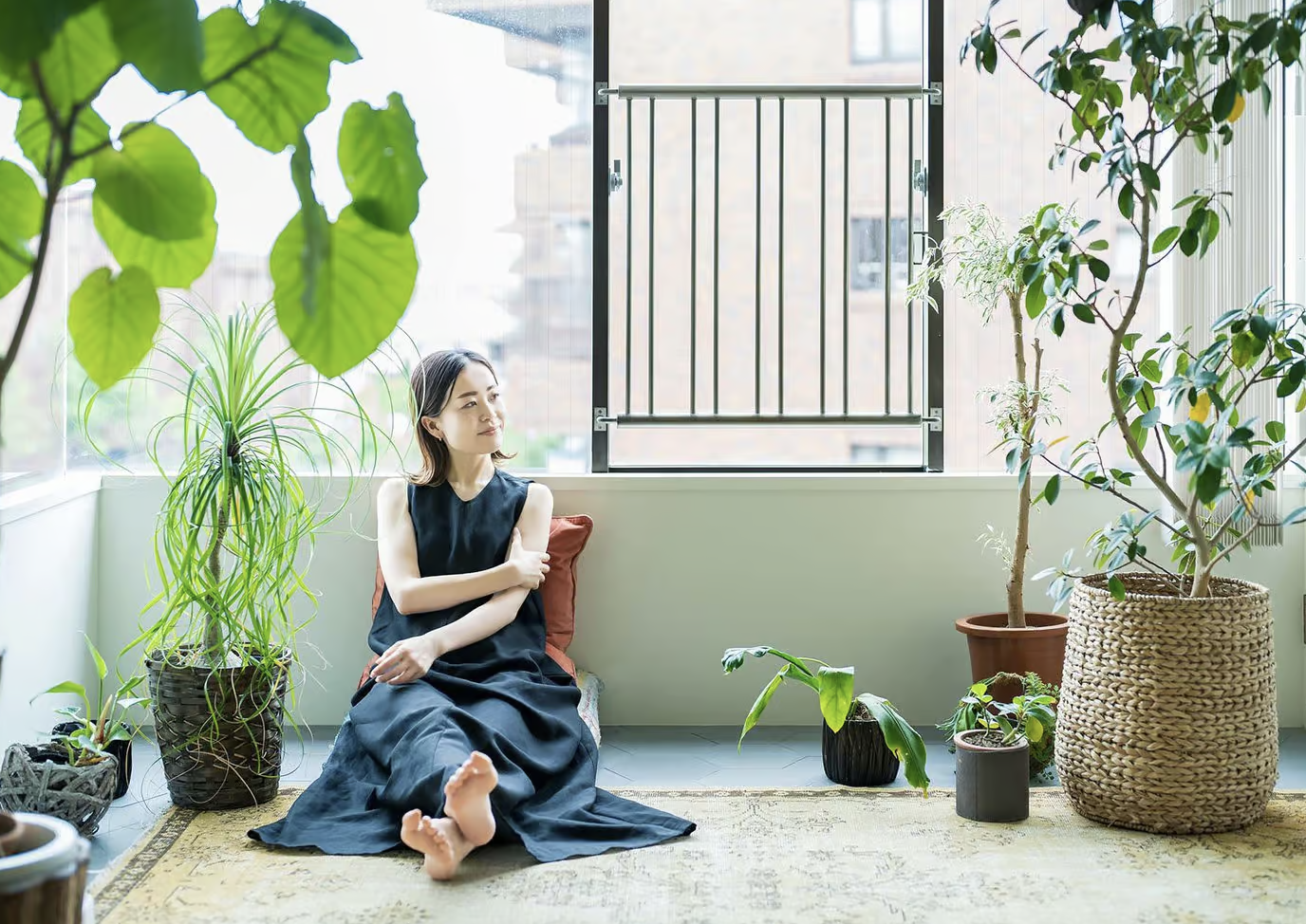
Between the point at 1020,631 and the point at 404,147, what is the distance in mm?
2463

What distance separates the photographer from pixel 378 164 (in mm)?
779

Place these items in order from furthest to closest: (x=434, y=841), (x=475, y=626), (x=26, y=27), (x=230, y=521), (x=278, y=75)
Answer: (x=475, y=626) < (x=230, y=521) < (x=434, y=841) < (x=278, y=75) < (x=26, y=27)

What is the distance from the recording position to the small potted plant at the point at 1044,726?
8.39 feet

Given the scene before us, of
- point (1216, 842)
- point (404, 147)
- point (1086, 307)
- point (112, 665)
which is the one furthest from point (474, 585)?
point (404, 147)

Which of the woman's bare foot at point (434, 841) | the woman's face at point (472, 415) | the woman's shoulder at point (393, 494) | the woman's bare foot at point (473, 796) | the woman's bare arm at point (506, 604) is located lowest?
the woman's bare foot at point (434, 841)

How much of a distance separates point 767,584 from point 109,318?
2478mm

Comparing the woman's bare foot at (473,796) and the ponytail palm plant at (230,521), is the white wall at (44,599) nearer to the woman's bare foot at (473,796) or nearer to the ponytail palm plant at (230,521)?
the ponytail palm plant at (230,521)

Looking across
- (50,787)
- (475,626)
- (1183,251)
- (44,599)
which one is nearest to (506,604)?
(475,626)

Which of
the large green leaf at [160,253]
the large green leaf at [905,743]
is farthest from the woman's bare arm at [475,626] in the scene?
the large green leaf at [160,253]

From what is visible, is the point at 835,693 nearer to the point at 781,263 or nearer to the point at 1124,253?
the point at 781,263

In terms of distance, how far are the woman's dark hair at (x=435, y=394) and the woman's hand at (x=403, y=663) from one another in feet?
1.53

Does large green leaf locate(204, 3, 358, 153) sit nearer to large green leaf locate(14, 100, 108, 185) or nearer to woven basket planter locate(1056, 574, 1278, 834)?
large green leaf locate(14, 100, 108, 185)

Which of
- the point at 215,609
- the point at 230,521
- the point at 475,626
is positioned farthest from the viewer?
the point at 475,626

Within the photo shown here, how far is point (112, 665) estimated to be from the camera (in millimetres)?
3178
